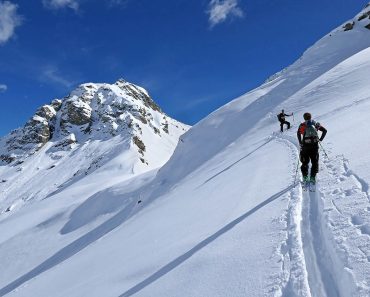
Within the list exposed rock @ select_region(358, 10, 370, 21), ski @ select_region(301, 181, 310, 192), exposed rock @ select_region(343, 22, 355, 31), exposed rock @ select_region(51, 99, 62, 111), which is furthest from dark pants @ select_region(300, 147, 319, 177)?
exposed rock @ select_region(51, 99, 62, 111)

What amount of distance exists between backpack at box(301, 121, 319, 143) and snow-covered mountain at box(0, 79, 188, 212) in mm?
90153

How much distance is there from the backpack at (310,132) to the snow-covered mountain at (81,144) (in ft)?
296

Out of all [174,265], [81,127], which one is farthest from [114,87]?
[174,265]

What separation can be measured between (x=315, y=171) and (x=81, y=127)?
168463 mm

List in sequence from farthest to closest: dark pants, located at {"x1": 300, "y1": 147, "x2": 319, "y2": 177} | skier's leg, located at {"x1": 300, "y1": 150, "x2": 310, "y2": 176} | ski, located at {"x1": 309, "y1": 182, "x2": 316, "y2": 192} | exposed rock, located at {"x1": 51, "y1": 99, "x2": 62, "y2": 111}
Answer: exposed rock, located at {"x1": 51, "y1": 99, "x2": 62, "y2": 111} < skier's leg, located at {"x1": 300, "y1": 150, "x2": 310, "y2": 176} < dark pants, located at {"x1": 300, "y1": 147, "x2": 319, "y2": 177} < ski, located at {"x1": 309, "y1": 182, "x2": 316, "y2": 192}

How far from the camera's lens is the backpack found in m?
12.6

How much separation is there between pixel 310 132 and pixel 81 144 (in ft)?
499

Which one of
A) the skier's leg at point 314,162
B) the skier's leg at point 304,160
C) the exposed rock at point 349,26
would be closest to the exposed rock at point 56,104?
the exposed rock at point 349,26

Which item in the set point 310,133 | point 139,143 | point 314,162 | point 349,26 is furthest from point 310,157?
point 139,143

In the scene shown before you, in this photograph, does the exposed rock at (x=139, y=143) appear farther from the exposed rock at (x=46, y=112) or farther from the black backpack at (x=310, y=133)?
the black backpack at (x=310, y=133)

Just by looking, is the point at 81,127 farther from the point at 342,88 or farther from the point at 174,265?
the point at 174,265

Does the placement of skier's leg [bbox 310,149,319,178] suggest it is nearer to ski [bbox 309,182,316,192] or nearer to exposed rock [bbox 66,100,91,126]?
ski [bbox 309,182,316,192]

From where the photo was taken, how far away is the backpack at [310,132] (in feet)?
41.4

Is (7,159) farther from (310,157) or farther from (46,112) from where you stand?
(310,157)
